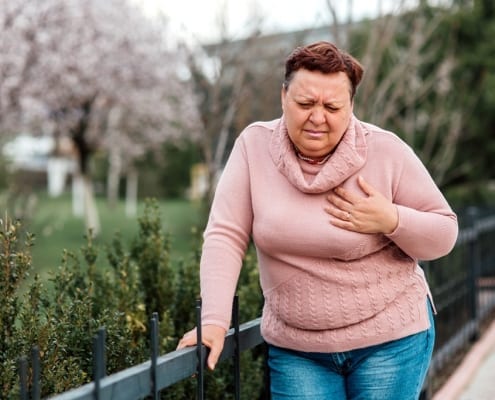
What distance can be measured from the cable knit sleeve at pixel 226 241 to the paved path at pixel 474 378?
9.92 ft

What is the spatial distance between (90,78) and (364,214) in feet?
60.2

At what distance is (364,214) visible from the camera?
7.19 feet

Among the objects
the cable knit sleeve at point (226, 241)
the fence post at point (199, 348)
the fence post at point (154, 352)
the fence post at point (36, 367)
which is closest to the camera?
the fence post at point (36, 367)

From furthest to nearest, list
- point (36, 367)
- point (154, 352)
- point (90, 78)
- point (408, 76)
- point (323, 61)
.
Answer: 1. point (90, 78)
2. point (408, 76)
3. point (323, 61)
4. point (154, 352)
5. point (36, 367)

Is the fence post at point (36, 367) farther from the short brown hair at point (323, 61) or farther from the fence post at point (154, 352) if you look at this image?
the short brown hair at point (323, 61)

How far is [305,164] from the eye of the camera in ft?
7.47

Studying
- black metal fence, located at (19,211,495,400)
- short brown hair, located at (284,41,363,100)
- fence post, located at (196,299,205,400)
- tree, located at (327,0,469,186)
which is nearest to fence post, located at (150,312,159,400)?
black metal fence, located at (19,211,495,400)

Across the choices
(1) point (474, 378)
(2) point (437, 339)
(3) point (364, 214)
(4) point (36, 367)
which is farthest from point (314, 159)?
(1) point (474, 378)

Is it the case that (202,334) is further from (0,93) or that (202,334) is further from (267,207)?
(0,93)

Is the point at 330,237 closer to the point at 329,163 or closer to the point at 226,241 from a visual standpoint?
the point at 329,163

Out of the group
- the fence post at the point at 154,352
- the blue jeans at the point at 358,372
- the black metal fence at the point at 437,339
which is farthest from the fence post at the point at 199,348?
the blue jeans at the point at 358,372

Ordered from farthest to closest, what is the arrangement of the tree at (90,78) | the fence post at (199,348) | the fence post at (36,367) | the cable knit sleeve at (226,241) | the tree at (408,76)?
1. the tree at (90,78)
2. the tree at (408,76)
3. the cable knit sleeve at (226,241)
4. the fence post at (199,348)
5. the fence post at (36,367)

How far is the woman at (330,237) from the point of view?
7.22 feet

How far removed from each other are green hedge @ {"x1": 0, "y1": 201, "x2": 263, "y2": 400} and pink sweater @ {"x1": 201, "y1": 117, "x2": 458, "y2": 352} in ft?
1.51
